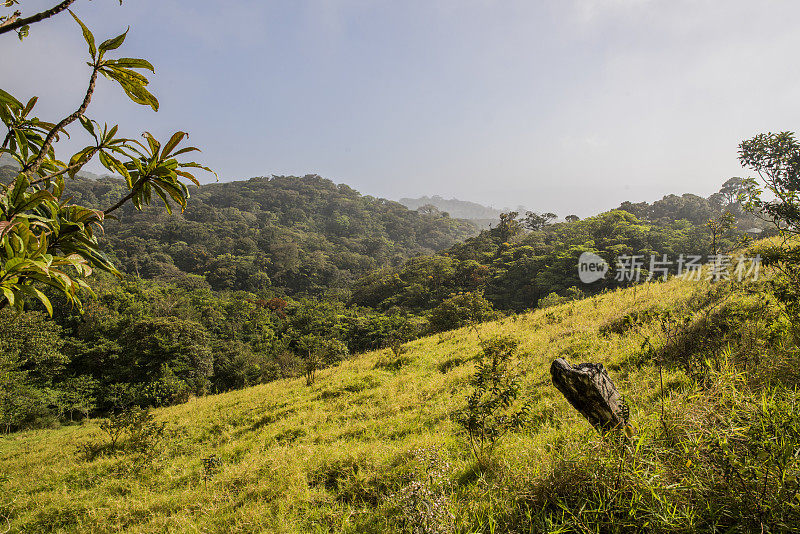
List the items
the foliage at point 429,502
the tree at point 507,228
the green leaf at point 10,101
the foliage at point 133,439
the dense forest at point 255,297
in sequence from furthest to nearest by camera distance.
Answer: the tree at point 507,228
the dense forest at point 255,297
the foliage at point 133,439
the foliage at point 429,502
the green leaf at point 10,101

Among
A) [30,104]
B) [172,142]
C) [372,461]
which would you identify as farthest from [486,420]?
[30,104]

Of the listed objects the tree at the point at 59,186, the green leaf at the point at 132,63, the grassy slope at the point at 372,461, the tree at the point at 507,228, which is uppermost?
the tree at the point at 507,228

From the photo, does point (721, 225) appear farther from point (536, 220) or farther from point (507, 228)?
point (536, 220)

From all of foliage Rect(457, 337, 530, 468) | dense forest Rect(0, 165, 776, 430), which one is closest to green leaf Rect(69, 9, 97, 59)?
dense forest Rect(0, 165, 776, 430)

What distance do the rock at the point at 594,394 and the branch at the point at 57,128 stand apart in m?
3.43

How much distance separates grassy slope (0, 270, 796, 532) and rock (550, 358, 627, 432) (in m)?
0.18

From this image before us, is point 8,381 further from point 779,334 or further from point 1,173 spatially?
point 1,173

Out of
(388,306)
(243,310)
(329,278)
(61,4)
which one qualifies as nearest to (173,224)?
(329,278)

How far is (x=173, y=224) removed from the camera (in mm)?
59156

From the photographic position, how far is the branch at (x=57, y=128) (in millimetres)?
1144

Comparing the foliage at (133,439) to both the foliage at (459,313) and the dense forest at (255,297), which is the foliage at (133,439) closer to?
the dense forest at (255,297)

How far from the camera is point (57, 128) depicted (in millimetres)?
1185

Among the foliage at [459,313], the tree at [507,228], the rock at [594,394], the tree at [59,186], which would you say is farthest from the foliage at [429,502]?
the tree at [507,228]

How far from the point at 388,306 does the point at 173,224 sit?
49.2m
